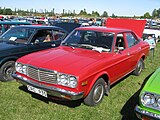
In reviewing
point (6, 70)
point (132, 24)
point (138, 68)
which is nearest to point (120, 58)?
point (138, 68)

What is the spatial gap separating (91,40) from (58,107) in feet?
6.48

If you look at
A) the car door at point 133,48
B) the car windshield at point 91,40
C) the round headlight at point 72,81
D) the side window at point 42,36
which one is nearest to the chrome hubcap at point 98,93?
the round headlight at point 72,81

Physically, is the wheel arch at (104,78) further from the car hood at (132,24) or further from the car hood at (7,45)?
the car hood at (132,24)

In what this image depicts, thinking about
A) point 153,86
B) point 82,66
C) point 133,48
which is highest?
point 133,48

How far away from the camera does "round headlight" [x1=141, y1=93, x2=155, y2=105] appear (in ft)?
10.7

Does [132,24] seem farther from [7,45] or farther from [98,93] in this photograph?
[98,93]

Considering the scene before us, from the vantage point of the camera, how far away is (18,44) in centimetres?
620

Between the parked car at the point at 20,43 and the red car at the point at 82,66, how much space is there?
119 centimetres

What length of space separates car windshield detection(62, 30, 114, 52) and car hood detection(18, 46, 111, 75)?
0.75ft

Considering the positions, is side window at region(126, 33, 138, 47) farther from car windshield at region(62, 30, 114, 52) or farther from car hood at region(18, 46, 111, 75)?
car hood at region(18, 46, 111, 75)

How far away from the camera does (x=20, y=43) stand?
248 inches

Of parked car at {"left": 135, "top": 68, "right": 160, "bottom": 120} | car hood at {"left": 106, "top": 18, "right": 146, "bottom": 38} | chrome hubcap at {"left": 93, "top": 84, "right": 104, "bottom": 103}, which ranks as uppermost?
car hood at {"left": 106, "top": 18, "right": 146, "bottom": 38}

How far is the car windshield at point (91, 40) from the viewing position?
16.9 feet

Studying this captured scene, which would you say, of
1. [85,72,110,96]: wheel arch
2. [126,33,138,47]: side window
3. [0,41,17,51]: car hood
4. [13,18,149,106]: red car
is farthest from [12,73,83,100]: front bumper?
[126,33,138,47]: side window
